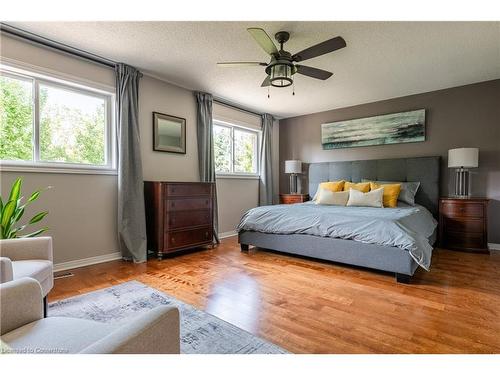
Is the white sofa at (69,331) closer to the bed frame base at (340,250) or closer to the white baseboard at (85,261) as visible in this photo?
the white baseboard at (85,261)

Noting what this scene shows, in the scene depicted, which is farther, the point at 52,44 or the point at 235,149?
the point at 235,149

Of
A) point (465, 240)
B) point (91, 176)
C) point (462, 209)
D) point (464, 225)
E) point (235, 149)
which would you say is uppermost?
point (235, 149)

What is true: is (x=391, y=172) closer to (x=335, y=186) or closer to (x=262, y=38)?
(x=335, y=186)

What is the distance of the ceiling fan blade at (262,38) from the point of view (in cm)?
212

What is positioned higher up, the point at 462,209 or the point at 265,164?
the point at 265,164

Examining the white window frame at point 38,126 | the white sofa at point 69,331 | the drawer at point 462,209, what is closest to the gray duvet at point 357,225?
the drawer at point 462,209

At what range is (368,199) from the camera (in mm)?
3814

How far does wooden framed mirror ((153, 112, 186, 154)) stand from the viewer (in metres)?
3.80

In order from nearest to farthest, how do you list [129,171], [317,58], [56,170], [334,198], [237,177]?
[56,170], [317,58], [129,171], [334,198], [237,177]

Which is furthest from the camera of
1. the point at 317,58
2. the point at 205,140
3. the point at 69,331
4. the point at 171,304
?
the point at 205,140

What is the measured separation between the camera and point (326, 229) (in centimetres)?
307

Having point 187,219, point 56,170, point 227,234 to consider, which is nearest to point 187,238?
point 187,219

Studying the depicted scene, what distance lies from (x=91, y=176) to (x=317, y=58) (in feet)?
9.92

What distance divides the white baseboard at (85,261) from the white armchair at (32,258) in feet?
4.00
